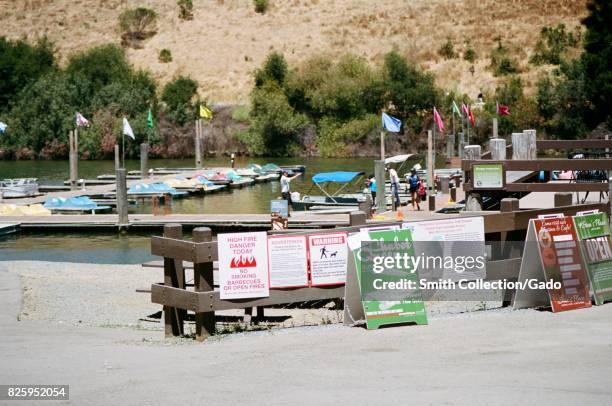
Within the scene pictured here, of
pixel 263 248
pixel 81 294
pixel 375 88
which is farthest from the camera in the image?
pixel 375 88

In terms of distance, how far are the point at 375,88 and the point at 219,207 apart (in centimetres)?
3938

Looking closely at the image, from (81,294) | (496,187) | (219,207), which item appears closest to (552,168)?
(496,187)

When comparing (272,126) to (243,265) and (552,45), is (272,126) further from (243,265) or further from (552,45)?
(243,265)

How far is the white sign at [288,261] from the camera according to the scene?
12734 millimetres

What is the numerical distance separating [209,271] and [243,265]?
42cm

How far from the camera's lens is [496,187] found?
683 inches

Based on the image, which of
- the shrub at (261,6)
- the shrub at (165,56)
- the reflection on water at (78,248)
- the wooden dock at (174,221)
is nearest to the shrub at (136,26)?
the shrub at (165,56)

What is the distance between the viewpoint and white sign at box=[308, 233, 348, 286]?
1281 centimetres

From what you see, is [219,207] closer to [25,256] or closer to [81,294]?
[25,256]

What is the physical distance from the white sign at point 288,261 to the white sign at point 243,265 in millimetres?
90

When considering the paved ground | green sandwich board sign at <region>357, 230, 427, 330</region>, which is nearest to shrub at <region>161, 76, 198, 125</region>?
the paved ground

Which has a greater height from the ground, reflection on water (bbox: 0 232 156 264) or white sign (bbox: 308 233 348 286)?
white sign (bbox: 308 233 348 286)

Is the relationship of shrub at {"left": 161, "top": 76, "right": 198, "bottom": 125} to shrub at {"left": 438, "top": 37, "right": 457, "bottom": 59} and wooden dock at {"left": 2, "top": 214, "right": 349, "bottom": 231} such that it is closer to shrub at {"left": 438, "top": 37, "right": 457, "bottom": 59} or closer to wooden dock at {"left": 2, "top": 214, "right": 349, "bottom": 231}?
shrub at {"left": 438, "top": 37, "right": 457, "bottom": 59}

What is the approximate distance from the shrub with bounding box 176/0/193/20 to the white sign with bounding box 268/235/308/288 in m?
94.1
